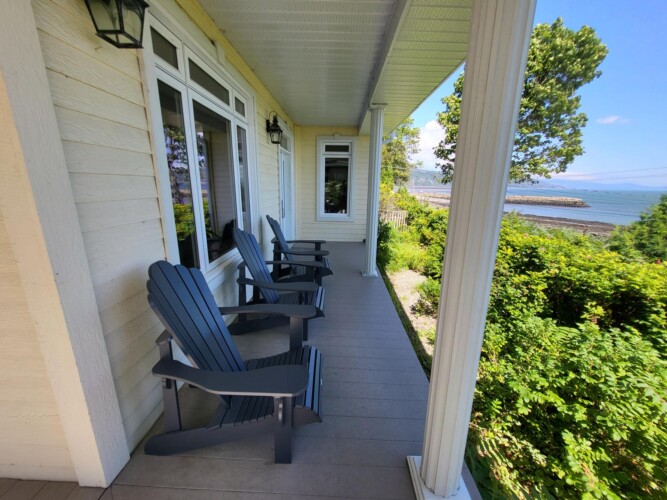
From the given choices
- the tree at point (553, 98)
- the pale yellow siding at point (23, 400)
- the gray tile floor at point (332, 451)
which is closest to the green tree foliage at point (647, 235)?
the tree at point (553, 98)

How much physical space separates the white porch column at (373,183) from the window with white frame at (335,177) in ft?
7.90

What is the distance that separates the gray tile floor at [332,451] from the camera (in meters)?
1.24

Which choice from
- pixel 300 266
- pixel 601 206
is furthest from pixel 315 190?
pixel 601 206

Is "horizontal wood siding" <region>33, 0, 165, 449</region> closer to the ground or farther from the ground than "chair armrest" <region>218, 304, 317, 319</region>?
farther from the ground

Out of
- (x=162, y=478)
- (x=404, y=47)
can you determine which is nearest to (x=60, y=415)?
(x=162, y=478)

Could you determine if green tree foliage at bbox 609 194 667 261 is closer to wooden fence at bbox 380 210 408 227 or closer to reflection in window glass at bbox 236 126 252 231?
wooden fence at bbox 380 210 408 227

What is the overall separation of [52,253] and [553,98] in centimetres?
1505

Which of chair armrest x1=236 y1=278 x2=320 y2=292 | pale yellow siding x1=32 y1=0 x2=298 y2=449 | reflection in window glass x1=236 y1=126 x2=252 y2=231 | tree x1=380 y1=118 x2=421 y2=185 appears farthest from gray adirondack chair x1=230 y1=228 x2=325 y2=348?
tree x1=380 y1=118 x2=421 y2=185

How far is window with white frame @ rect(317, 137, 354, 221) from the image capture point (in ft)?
21.2

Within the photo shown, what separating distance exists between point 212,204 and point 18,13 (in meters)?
1.70

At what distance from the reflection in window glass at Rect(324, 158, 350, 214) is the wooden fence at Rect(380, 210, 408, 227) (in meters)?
3.36

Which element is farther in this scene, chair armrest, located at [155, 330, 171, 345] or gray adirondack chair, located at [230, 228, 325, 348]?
gray adirondack chair, located at [230, 228, 325, 348]

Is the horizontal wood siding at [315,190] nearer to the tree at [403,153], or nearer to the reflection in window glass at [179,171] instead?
the reflection in window glass at [179,171]

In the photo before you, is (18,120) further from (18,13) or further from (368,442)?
(368,442)
